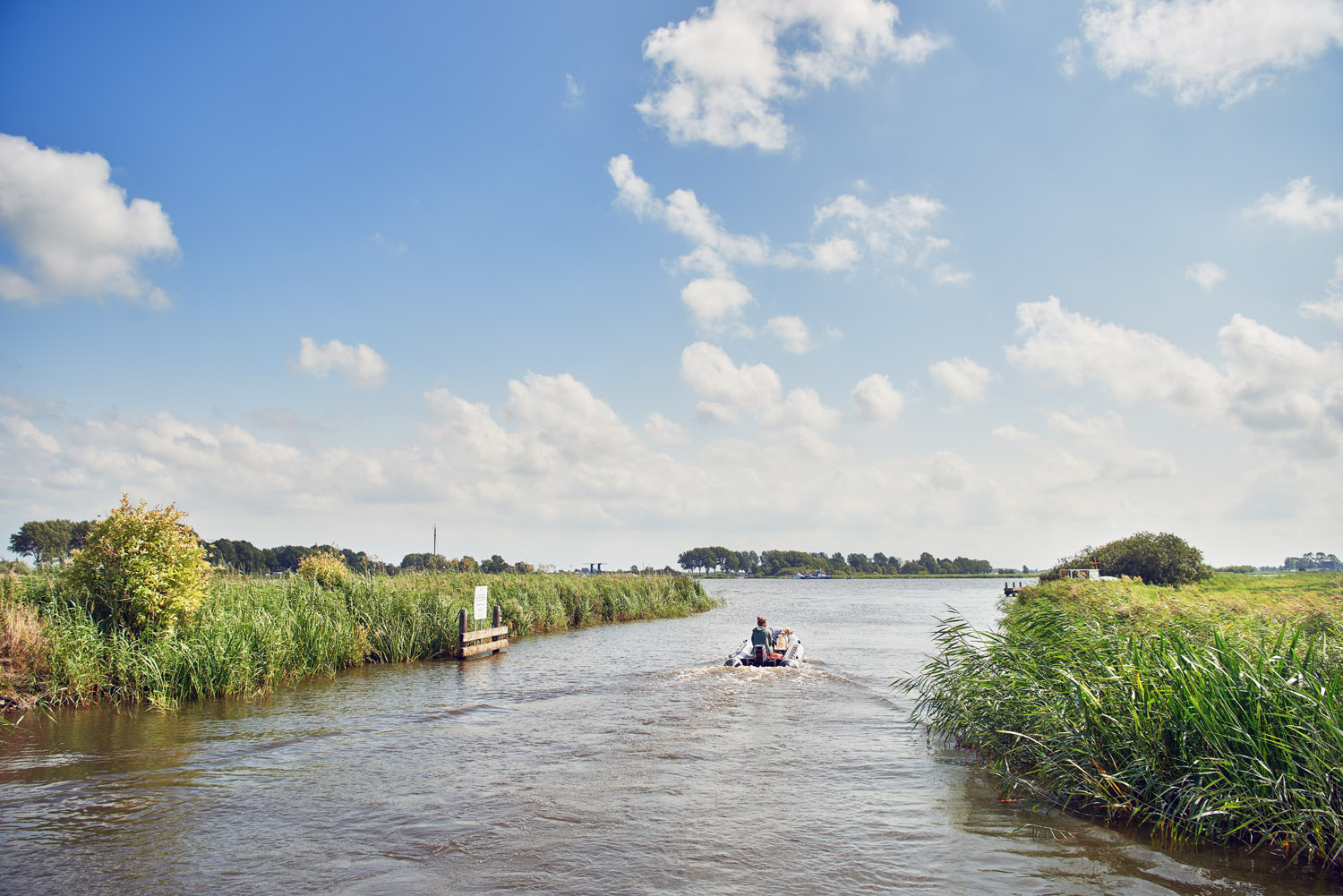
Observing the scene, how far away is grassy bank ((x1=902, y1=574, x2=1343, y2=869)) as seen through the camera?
711cm

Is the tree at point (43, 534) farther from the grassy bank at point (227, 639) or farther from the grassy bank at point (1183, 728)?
the grassy bank at point (1183, 728)

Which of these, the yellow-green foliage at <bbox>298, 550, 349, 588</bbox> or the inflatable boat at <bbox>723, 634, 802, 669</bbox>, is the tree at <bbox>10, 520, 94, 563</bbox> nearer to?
the yellow-green foliage at <bbox>298, 550, 349, 588</bbox>

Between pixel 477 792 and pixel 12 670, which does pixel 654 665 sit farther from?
pixel 12 670

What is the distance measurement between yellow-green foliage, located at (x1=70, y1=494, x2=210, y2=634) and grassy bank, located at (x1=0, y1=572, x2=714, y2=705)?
337 mm

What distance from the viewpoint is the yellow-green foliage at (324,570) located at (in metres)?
25.1

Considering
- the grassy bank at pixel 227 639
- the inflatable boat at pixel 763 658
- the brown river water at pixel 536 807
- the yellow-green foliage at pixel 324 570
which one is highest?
the yellow-green foliage at pixel 324 570

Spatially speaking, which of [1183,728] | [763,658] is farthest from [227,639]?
[1183,728]

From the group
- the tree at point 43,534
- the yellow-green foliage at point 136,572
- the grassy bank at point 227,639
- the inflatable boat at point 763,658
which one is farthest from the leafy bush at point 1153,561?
the tree at point 43,534

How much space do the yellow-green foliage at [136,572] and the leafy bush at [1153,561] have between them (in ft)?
155

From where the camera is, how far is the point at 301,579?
24.2m

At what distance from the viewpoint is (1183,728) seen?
797 cm

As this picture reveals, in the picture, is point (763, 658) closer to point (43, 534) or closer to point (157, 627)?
point (157, 627)

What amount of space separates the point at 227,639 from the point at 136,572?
7.76 ft

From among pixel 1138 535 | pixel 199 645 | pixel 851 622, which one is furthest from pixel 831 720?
pixel 1138 535
